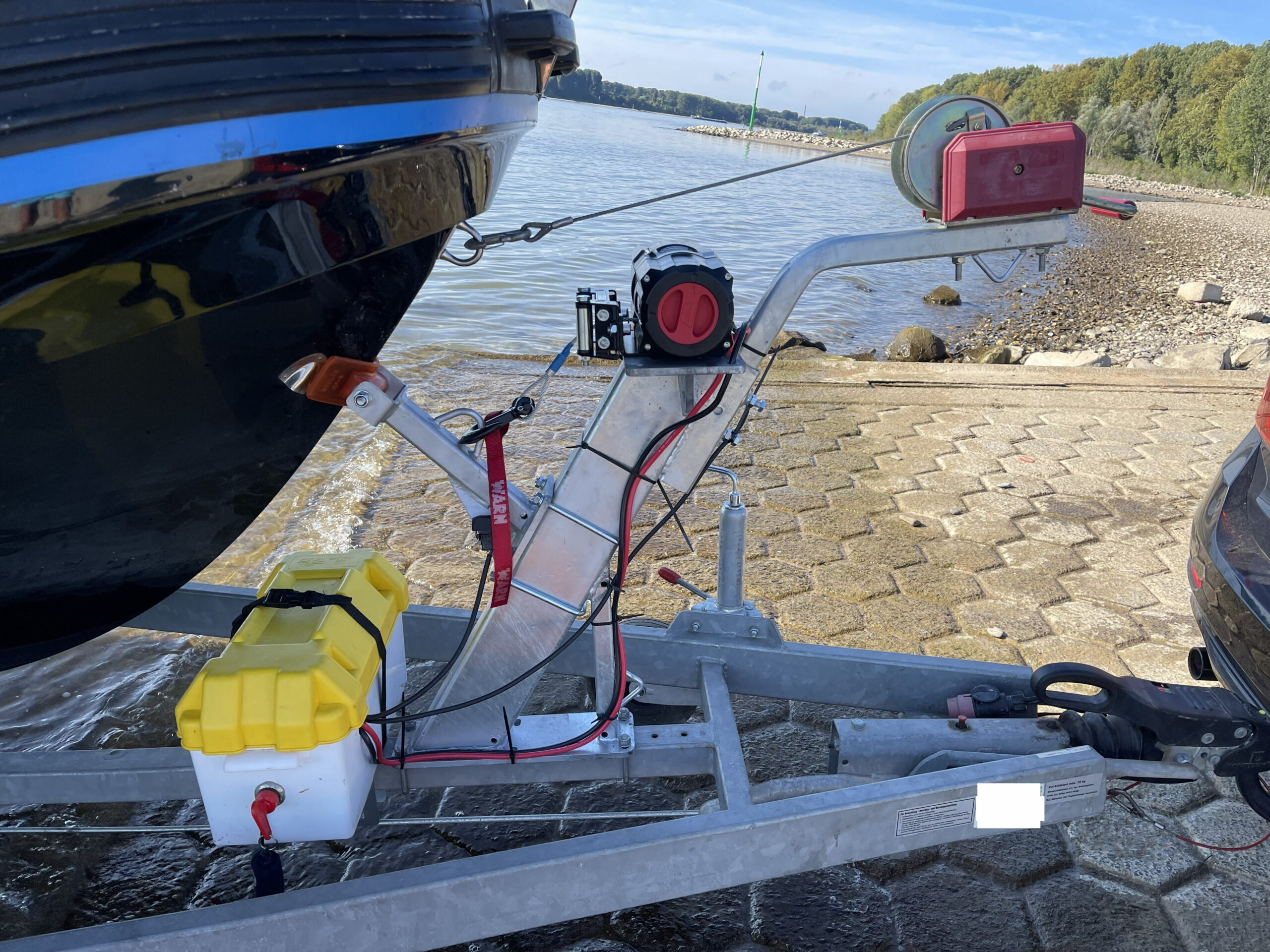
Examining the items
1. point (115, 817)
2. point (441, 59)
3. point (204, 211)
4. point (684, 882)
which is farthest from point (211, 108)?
point (115, 817)

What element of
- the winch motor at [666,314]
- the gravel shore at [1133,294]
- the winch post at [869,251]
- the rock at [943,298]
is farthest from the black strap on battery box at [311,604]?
Answer: the rock at [943,298]

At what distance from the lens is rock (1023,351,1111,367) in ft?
28.5

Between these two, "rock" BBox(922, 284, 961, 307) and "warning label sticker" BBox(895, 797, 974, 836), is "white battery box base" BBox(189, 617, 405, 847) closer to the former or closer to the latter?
"warning label sticker" BBox(895, 797, 974, 836)

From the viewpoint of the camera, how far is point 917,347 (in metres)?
9.43

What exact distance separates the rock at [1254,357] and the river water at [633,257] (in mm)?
3266

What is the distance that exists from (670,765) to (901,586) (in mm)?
1735

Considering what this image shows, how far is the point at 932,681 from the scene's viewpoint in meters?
2.04

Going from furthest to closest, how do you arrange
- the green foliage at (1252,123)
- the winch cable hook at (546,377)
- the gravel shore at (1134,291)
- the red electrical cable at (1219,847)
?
the green foliage at (1252,123) → the gravel shore at (1134,291) → the red electrical cable at (1219,847) → the winch cable hook at (546,377)

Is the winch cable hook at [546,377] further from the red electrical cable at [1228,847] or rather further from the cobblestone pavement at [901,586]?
the red electrical cable at [1228,847]

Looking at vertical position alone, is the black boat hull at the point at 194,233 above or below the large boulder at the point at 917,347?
above

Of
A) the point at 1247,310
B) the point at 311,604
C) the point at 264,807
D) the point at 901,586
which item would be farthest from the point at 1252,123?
the point at 264,807

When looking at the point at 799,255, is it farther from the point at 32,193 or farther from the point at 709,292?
the point at 32,193

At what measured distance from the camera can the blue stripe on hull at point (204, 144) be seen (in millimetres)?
1229

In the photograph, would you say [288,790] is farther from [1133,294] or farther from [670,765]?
[1133,294]
